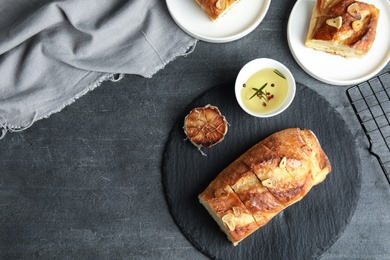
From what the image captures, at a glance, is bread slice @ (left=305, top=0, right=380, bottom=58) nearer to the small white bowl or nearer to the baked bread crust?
the small white bowl

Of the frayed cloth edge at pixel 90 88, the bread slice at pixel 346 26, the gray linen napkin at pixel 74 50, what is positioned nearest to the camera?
the bread slice at pixel 346 26

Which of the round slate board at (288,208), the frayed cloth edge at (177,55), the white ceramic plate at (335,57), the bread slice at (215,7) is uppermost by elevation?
the bread slice at (215,7)

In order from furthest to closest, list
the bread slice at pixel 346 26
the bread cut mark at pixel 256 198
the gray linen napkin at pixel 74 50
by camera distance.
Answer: the gray linen napkin at pixel 74 50 < the bread slice at pixel 346 26 < the bread cut mark at pixel 256 198

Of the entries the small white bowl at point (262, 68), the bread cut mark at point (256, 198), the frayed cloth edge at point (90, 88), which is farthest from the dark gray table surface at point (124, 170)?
the bread cut mark at point (256, 198)

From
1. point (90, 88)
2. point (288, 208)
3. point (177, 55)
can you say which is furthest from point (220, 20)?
point (288, 208)

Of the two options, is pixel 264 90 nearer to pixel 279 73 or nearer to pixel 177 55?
pixel 279 73

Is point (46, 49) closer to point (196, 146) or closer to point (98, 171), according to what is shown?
point (98, 171)

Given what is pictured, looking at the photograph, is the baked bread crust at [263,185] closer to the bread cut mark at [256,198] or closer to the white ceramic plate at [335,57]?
the bread cut mark at [256,198]
